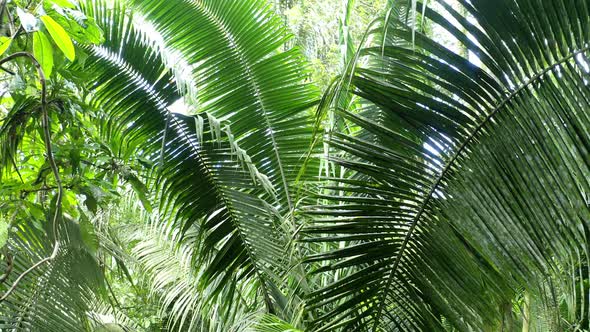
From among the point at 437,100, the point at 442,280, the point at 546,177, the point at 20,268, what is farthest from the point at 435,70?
the point at 20,268

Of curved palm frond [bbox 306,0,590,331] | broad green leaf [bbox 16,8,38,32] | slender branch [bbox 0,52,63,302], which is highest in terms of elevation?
curved palm frond [bbox 306,0,590,331]

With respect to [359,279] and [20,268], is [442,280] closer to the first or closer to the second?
[359,279]

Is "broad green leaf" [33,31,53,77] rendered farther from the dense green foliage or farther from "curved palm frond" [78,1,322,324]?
"curved palm frond" [78,1,322,324]

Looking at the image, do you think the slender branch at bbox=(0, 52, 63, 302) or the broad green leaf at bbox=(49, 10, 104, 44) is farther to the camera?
the broad green leaf at bbox=(49, 10, 104, 44)

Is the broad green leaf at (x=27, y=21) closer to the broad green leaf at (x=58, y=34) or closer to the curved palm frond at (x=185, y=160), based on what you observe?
the broad green leaf at (x=58, y=34)

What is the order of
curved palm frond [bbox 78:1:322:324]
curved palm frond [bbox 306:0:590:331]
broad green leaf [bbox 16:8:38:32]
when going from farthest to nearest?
curved palm frond [bbox 78:1:322:324]
curved palm frond [bbox 306:0:590:331]
broad green leaf [bbox 16:8:38:32]

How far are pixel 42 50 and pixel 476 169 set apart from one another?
1.24 metres

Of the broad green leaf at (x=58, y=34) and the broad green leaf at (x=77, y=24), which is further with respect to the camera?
the broad green leaf at (x=77, y=24)

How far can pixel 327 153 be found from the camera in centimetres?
250

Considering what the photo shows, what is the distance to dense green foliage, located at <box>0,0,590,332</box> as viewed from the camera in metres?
1.89

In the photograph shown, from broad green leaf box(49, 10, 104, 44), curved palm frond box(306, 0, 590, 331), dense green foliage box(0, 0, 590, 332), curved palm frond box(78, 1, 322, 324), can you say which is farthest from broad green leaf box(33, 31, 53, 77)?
curved palm frond box(78, 1, 322, 324)

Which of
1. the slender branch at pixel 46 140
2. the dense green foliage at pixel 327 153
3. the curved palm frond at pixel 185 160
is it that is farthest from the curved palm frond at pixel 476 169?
the slender branch at pixel 46 140

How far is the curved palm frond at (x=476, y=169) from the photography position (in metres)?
1.87

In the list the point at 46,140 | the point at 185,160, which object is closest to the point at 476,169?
→ the point at 46,140
